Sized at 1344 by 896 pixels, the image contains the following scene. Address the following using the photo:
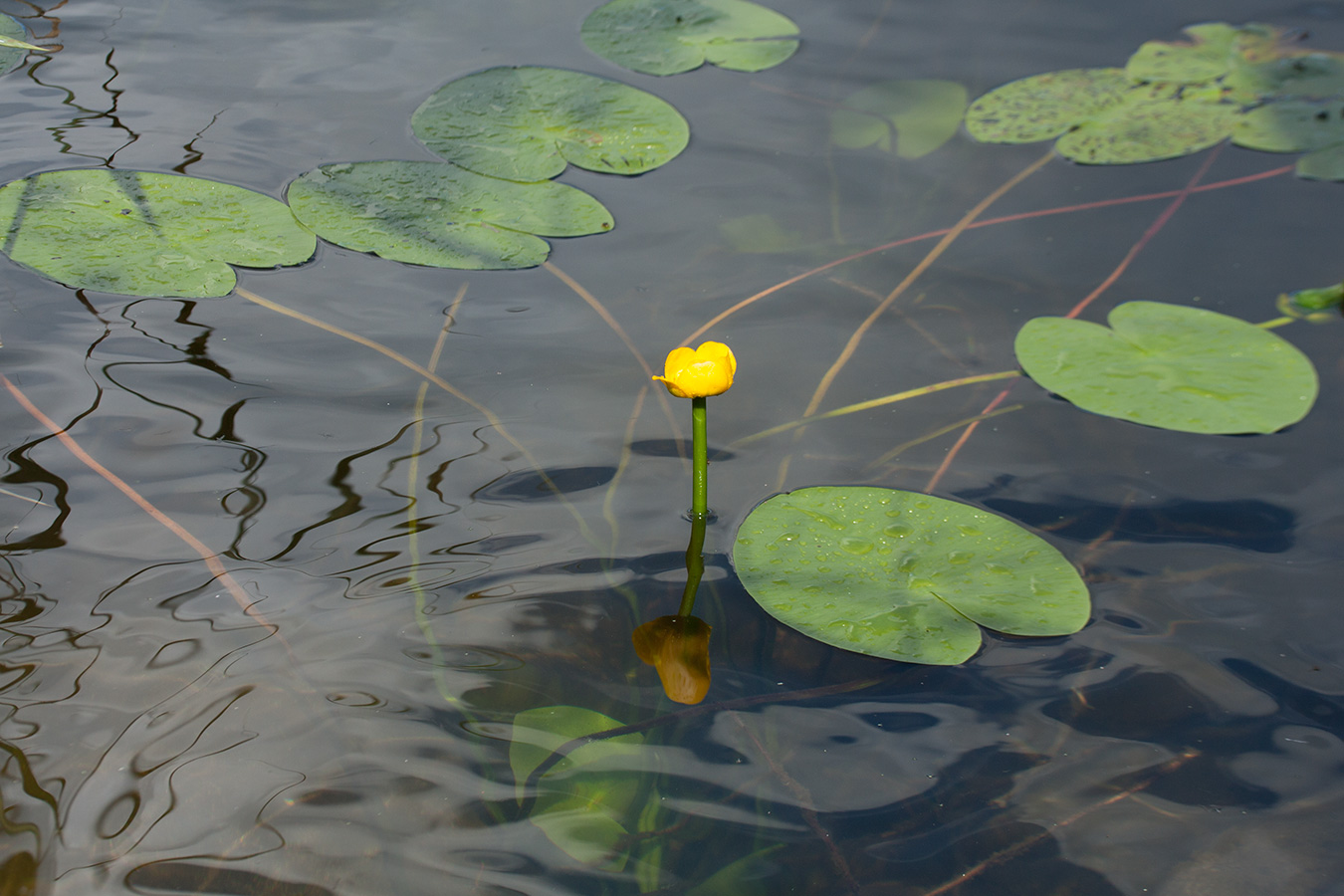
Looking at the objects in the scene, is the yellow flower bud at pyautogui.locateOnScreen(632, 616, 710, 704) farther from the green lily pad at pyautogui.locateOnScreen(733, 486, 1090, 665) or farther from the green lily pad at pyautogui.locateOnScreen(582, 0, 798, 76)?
the green lily pad at pyautogui.locateOnScreen(582, 0, 798, 76)

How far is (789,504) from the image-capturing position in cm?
139

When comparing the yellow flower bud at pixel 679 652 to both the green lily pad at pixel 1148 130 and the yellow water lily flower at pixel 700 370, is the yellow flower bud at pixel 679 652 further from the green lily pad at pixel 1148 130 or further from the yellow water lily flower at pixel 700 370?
the green lily pad at pixel 1148 130

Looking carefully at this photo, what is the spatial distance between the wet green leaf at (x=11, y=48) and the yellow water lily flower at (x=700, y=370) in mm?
2067

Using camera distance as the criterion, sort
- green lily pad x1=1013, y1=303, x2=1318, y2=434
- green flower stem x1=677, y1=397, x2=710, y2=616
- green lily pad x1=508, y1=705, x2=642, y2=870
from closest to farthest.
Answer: green lily pad x1=508, y1=705, x2=642, y2=870 < green flower stem x1=677, y1=397, x2=710, y2=616 < green lily pad x1=1013, y1=303, x2=1318, y2=434

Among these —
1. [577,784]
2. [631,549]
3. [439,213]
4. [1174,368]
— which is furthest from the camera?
[439,213]

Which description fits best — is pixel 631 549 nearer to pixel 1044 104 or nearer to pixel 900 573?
pixel 900 573

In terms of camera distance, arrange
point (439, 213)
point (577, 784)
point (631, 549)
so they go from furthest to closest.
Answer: point (439, 213) → point (631, 549) → point (577, 784)

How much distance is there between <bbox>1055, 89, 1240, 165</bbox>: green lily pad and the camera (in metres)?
2.22

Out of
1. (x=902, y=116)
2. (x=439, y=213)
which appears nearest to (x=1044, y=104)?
(x=902, y=116)

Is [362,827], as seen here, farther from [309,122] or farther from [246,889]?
[309,122]

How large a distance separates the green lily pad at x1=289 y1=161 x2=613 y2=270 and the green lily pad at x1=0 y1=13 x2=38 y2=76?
3.23 feet

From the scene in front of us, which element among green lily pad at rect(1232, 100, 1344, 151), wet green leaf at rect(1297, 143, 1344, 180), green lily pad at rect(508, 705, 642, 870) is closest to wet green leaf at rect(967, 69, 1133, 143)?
green lily pad at rect(1232, 100, 1344, 151)

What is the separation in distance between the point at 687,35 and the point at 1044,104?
1007 mm

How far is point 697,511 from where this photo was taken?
4.19 ft
